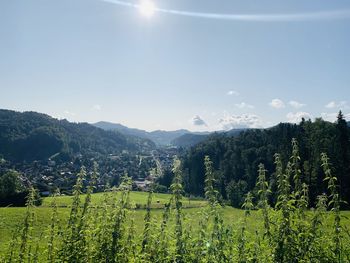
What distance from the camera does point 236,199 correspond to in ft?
331

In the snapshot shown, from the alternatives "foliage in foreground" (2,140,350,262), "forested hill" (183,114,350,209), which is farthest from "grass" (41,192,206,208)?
"forested hill" (183,114,350,209)

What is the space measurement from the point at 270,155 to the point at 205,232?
113893 mm

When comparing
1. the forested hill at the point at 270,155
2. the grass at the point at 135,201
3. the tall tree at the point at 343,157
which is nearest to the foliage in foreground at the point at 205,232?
the grass at the point at 135,201

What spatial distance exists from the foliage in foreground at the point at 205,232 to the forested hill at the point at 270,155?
26.9 meters

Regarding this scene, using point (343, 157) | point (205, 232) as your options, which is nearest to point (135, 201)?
point (205, 232)

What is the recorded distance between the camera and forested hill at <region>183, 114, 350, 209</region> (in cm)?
7462

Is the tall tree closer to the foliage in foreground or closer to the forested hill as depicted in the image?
the forested hill

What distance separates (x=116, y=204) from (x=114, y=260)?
1.18 metres

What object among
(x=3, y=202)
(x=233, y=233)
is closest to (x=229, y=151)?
(x=3, y=202)

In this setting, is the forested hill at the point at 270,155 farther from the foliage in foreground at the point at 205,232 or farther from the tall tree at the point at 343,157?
the foliage in foreground at the point at 205,232

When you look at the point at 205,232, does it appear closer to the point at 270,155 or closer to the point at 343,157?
the point at 343,157

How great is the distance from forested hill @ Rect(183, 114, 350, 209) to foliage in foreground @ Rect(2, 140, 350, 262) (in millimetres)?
26851

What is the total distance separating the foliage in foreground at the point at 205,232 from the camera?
7285 mm

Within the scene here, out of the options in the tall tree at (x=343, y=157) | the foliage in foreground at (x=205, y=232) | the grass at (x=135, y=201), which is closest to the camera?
the foliage in foreground at (x=205, y=232)
